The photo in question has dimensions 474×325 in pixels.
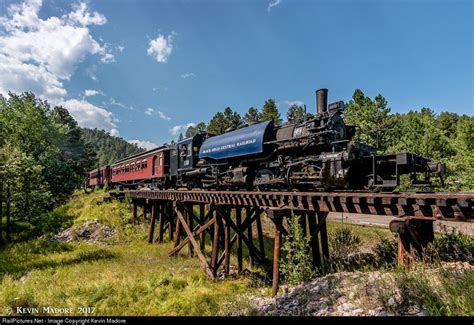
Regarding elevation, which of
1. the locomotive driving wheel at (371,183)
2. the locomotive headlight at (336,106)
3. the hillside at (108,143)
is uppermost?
the hillside at (108,143)

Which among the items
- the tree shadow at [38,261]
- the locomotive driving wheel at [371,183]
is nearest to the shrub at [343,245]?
the locomotive driving wheel at [371,183]

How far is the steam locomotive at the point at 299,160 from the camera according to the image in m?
8.23

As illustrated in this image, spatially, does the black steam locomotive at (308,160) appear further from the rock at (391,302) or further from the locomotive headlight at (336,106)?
the rock at (391,302)

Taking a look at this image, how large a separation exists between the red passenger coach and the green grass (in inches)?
174

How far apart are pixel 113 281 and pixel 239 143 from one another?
7121mm

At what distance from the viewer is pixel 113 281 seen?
1069 centimetres

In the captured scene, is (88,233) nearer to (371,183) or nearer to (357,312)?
(371,183)

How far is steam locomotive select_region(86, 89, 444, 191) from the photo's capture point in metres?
8.23

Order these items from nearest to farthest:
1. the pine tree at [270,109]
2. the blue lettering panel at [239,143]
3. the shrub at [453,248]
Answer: the shrub at [453,248] → the blue lettering panel at [239,143] → the pine tree at [270,109]

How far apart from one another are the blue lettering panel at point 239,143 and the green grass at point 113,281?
509 centimetres

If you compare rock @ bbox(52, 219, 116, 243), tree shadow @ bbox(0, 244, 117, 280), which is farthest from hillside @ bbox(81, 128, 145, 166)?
tree shadow @ bbox(0, 244, 117, 280)

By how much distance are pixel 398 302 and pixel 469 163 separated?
77.5 ft

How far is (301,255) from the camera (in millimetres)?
9078

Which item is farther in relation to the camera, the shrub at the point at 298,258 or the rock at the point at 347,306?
the shrub at the point at 298,258
